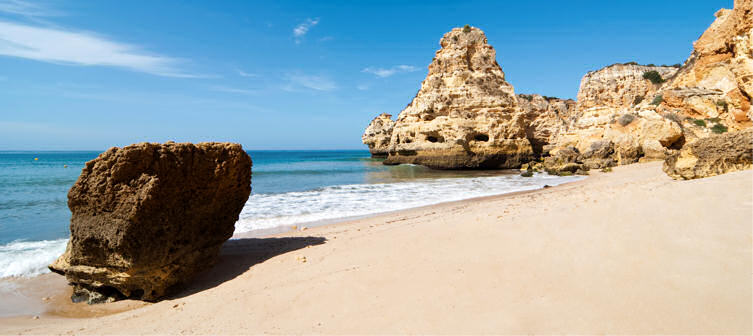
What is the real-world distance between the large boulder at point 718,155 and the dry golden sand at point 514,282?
3022 mm

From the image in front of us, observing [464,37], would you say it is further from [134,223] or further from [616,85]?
[134,223]

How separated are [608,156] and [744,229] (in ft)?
67.8

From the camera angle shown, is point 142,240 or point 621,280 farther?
point 142,240

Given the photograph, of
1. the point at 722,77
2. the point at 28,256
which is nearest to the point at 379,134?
the point at 722,77

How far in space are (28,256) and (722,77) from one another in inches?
973

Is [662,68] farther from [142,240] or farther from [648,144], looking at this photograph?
[142,240]

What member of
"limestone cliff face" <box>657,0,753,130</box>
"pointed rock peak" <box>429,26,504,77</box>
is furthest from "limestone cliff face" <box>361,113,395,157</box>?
"limestone cliff face" <box>657,0,753,130</box>

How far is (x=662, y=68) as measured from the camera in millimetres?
38250

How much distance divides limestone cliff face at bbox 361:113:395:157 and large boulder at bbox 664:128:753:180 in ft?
146

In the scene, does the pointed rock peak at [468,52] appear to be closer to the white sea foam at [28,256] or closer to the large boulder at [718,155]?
the large boulder at [718,155]

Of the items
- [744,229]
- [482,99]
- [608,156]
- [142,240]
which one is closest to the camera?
[744,229]

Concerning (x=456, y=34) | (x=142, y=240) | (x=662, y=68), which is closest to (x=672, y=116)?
(x=456, y=34)

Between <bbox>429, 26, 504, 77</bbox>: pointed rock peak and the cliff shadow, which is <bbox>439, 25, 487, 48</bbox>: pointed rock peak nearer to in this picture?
<bbox>429, 26, 504, 77</bbox>: pointed rock peak

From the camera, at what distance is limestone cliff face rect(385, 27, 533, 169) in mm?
27406
